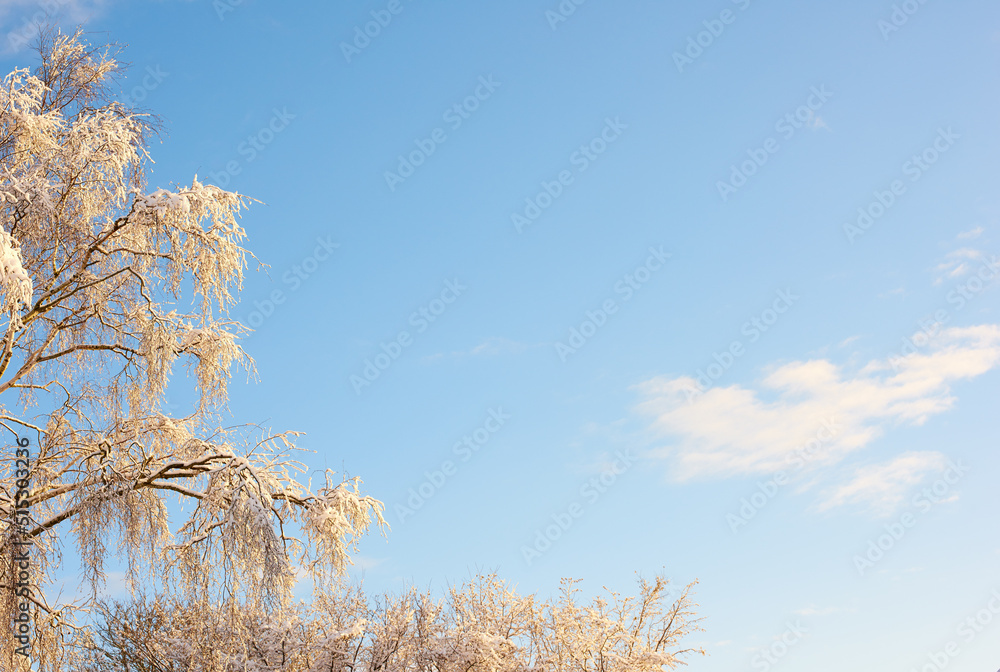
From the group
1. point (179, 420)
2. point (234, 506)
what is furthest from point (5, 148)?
point (234, 506)

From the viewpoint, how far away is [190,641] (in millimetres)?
13461

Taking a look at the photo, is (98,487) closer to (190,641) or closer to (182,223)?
(182,223)

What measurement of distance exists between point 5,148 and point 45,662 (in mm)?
5186

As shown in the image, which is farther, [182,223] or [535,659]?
[535,659]

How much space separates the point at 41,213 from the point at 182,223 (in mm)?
1342

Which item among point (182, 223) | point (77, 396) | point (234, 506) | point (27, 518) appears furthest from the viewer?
point (77, 396)

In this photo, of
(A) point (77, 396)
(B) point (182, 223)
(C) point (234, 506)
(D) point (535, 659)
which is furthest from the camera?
(D) point (535, 659)

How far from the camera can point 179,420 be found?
9.12 m

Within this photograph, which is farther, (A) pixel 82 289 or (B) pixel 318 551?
(A) pixel 82 289

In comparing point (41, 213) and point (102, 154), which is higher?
point (102, 154)

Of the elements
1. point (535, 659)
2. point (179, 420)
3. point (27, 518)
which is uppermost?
point (179, 420)

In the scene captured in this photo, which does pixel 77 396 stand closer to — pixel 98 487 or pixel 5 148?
pixel 98 487

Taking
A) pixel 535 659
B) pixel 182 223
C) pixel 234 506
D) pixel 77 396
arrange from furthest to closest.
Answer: pixel 535 659 < pixel 77 396 < pixel 182 223 < pixel 234 506

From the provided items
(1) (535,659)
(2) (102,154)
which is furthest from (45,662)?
(1) (535,659)
